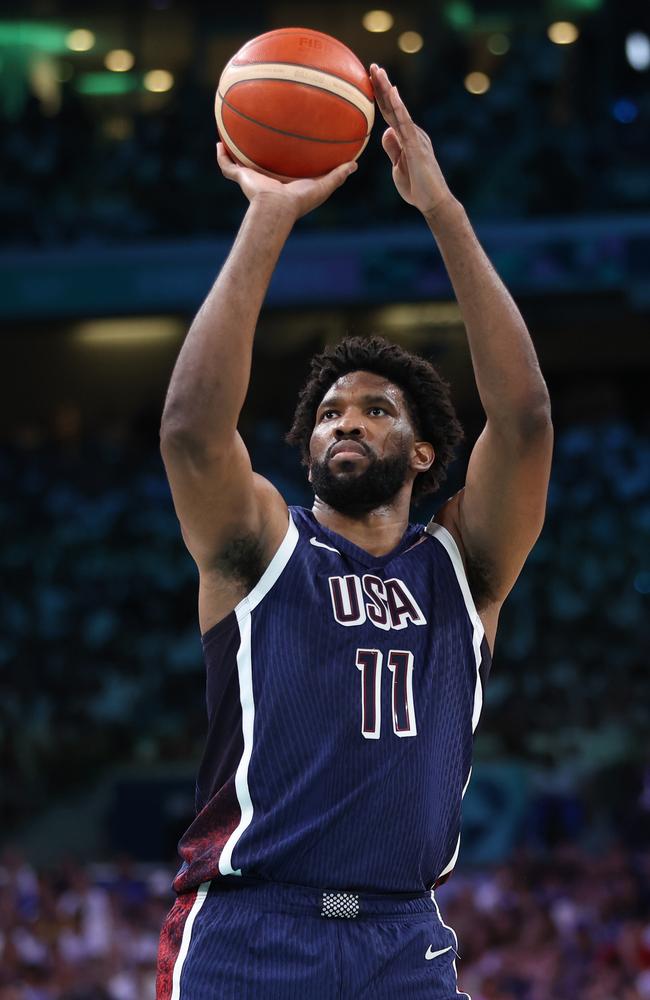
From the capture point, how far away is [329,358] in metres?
3.91

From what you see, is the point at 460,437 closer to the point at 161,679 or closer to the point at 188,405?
the point at 188,405

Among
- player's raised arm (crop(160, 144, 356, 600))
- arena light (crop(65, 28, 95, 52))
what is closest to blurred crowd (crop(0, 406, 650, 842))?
arena light (crop(65, 28, 95, 52))

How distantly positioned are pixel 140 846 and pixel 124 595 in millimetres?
3367

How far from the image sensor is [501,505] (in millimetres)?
3611

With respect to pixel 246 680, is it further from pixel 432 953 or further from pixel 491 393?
pixel 491 393

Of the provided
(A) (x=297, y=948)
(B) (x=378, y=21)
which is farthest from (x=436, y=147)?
(A) (x=297, y=948)

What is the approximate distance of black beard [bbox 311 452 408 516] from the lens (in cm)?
353

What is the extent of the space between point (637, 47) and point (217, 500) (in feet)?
53.6

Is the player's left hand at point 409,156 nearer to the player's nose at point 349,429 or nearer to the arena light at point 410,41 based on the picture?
the player's nose at point 349,429

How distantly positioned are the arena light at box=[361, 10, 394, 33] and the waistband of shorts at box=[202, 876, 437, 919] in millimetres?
17586

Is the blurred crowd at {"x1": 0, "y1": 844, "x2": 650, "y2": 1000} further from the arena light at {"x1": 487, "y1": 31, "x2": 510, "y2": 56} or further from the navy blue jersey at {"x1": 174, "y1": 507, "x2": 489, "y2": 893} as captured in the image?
the arena light at {"x1": 487, "y1": 31, "x2": 510, "y2": 56}

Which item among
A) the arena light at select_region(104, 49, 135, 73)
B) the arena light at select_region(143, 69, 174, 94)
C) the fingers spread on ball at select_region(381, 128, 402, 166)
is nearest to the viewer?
the fingers spread on ball at select_region(381, 128, 402, 166)

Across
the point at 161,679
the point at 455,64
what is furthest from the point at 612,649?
the point at 455,64

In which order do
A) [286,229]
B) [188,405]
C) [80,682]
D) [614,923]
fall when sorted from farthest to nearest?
[80,682] < [614,923] < [286,229] < [188,405]
